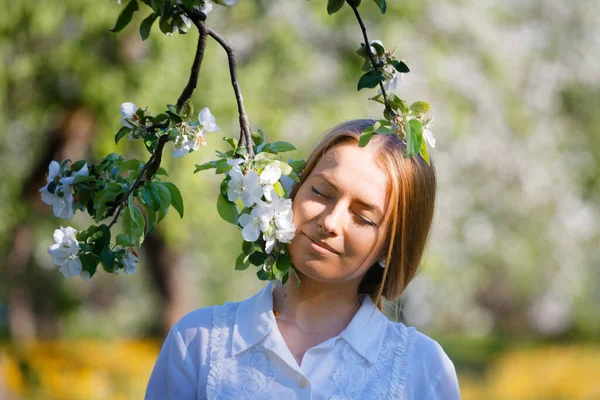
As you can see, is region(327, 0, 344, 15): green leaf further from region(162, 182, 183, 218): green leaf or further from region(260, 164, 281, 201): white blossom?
region(162, 182, 183, 218): green leaf

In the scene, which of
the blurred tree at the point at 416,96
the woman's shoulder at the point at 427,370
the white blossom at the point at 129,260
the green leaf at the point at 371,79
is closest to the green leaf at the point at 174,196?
the white blossom at the point at 129,260

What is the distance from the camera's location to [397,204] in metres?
1.72

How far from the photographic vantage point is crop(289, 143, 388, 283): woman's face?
1624 millimetres

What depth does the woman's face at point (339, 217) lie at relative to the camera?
1624 millimetres

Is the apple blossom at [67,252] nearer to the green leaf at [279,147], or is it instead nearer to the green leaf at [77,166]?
the green leaf at [77,166]

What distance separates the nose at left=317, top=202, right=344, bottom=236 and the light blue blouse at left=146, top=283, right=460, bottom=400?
0.23 metres

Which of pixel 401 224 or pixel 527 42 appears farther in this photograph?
pixel 527 42

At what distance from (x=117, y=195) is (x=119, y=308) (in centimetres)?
1706

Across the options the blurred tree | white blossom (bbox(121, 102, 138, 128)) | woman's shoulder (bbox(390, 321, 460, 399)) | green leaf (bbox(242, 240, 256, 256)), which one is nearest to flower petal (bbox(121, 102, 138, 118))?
white blossom (bbox(121, 102, 138, 128))

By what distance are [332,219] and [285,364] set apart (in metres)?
0.32

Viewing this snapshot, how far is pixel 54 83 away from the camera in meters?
5.88

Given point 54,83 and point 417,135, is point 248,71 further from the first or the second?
point 417,135

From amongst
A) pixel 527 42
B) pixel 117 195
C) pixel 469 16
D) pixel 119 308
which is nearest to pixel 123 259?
pixel 117 195

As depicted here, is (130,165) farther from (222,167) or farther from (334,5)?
(334,5)
